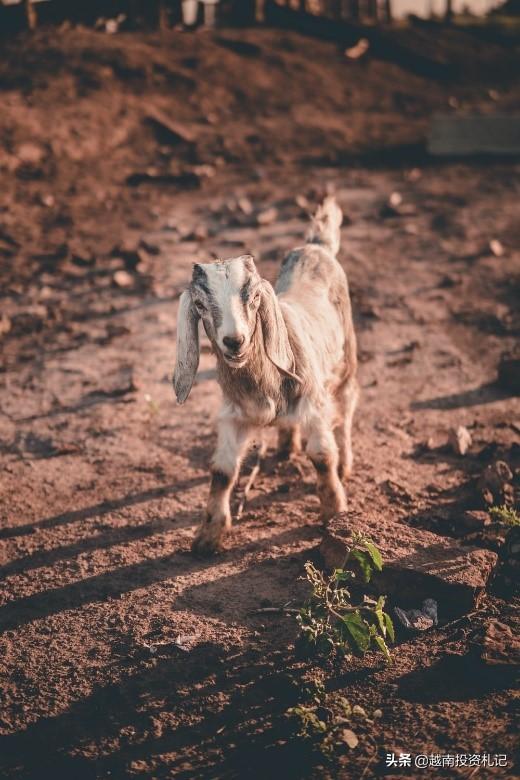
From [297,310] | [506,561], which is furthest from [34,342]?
[506,561]

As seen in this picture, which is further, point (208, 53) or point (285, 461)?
point (208, 53)

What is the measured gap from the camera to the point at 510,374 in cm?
743

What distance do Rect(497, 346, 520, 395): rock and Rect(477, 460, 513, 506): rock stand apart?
1.71 m

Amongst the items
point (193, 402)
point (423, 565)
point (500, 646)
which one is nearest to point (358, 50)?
point (193, 402)

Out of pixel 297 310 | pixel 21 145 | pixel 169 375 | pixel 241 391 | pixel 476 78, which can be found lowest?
pixel 169 375

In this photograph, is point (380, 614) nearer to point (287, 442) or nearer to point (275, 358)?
point (275, 358)

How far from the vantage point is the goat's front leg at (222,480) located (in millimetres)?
5168

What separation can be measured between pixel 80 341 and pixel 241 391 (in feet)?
12.9

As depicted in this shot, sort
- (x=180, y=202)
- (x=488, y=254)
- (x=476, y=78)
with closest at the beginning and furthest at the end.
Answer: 1. (x=488, y=254)
2. (x=180, y=202)
3. (x=476, y=78)

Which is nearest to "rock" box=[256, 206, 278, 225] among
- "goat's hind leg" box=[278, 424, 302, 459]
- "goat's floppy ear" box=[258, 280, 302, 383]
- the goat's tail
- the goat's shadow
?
the goat's tail

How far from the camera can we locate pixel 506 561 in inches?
202

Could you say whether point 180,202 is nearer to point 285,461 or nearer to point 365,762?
point 285,461

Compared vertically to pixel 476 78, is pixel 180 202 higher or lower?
lower

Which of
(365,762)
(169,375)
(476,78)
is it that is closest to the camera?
(365,762)
